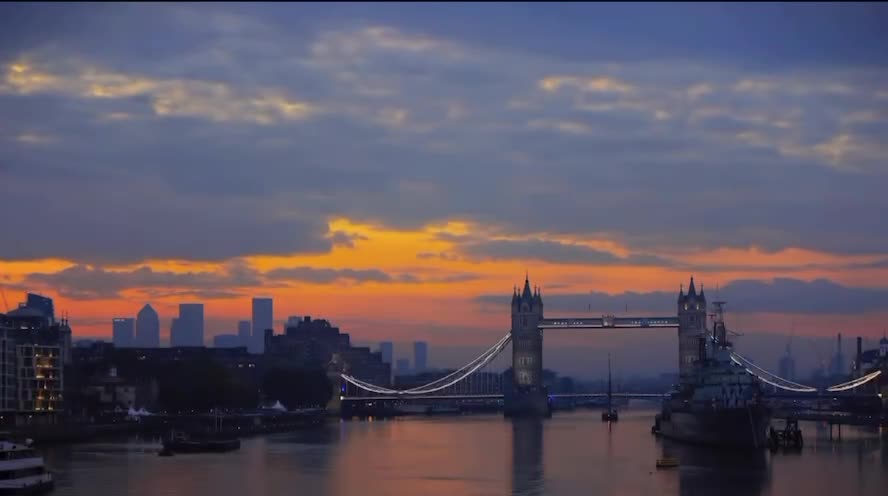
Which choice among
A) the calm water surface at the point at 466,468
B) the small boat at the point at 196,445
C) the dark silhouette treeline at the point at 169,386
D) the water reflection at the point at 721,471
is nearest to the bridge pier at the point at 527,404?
the dark silhouette treeline at the point at 169,386

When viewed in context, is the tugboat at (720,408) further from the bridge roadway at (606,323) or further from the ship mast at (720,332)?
the bridge roadway at (606,323)

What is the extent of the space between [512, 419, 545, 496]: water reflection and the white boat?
16.8m

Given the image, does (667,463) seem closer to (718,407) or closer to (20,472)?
(718,407)

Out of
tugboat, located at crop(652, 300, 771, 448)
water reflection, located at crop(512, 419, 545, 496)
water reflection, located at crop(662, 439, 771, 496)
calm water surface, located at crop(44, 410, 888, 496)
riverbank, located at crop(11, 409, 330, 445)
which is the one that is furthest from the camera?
riverbank, located at crop(11, 409, 330, 445)

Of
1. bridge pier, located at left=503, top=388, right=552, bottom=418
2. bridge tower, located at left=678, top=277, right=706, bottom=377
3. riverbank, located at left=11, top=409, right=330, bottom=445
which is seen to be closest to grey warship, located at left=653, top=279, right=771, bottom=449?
riverbank, located at left=11, top=409, right=330, bottom=445

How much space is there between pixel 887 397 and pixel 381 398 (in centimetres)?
4796

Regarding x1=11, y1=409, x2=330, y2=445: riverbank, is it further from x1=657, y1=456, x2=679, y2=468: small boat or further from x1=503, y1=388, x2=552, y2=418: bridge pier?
x1=657, y1=456, x2=679, y2=468: small boat

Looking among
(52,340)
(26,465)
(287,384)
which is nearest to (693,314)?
(287,384)

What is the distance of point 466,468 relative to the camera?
62.0m

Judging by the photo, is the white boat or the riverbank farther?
the riverbank

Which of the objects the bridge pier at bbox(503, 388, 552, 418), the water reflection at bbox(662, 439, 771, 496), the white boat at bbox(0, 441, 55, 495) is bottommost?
the bridge pier at bbox(503, 388, 552, 418)

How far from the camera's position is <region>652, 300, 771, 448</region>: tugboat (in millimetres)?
72938

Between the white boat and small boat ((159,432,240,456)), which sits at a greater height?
the white boat

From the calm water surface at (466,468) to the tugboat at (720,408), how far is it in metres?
1.96
